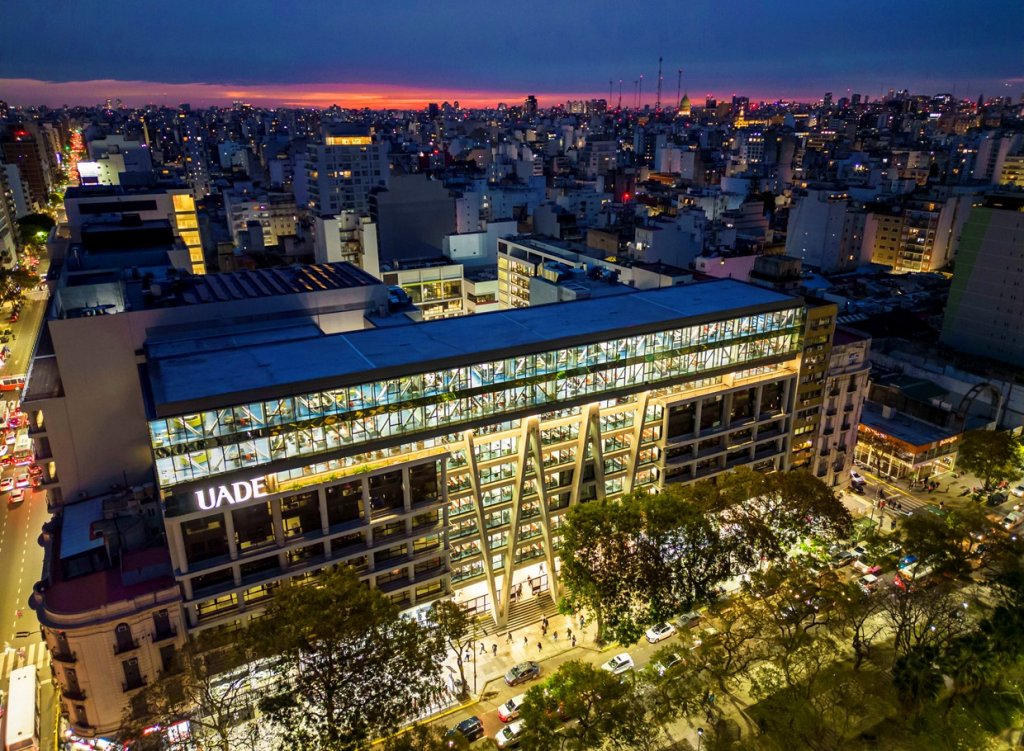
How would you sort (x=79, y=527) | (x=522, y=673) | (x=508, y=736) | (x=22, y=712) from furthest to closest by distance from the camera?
(x=522, y=673)
(x=79, y=527)
(x=508, y=736)
(x=22, y=712)

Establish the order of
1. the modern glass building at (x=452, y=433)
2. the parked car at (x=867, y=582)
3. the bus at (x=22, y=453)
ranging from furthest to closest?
the bus at (x=22, y=453), the parked car at (x=867, y=582), the modern glass building at (x=452, y=433)

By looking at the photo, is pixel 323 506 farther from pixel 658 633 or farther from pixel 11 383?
pixel 11 383

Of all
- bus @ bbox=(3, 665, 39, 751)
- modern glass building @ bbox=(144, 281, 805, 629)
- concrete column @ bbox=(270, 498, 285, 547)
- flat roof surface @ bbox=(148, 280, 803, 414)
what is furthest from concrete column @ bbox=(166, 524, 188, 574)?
bus @ bbox=(3, 665, 39, 751)

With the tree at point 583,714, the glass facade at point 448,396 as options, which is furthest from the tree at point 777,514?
the tree at point 583,714

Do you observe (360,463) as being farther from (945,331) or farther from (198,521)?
(945,331)

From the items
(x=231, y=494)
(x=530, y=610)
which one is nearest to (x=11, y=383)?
(x=231, y=494)

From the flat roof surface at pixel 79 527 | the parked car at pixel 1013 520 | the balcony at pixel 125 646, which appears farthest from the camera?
the parked car at pixel 1013 520

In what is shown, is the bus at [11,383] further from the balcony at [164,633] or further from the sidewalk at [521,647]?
the sidewalk at [521,647]
